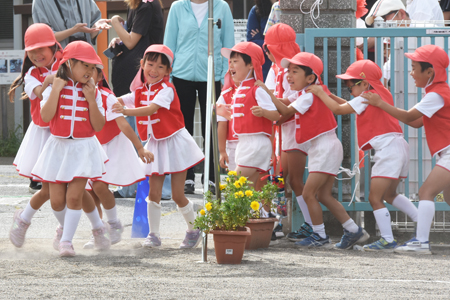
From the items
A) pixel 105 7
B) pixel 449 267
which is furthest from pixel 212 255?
pixel 105 7

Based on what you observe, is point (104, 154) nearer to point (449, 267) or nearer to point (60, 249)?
point (60, 249)

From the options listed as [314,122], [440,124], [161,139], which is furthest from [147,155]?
[440,124]

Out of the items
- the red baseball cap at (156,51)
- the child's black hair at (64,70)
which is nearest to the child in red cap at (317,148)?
the red baseball cap at (156,51)

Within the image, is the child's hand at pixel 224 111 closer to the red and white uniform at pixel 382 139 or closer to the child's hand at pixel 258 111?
the child's hand at pixel 258 111

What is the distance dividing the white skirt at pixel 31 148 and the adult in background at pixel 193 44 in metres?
2.16

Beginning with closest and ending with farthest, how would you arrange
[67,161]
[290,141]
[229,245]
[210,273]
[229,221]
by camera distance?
[210,273], [229,245], [229,221], [67,161], [290,141]

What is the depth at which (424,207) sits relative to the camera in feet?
16.3

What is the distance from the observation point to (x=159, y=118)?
5.12 meters

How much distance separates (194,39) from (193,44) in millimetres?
52

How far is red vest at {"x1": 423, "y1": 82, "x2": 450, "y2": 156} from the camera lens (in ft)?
16.1

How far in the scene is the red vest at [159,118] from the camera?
5121mm

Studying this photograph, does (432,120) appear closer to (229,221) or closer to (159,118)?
(229,221)

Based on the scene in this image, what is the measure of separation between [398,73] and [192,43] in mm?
2239

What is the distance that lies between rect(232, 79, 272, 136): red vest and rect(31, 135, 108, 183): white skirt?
1.11 metres
